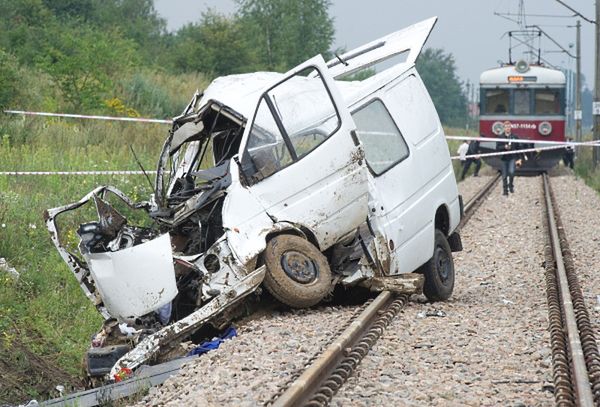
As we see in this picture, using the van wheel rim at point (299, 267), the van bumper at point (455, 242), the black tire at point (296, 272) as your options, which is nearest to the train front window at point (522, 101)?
the van bumper at point (455, 242)

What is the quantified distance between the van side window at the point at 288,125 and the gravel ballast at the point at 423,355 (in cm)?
137

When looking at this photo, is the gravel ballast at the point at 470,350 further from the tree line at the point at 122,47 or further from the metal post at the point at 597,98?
the metal post at the point at 597,98

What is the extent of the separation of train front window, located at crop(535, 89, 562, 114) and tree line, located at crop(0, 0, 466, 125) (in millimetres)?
12147

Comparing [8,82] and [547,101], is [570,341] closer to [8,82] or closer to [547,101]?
[8,82]

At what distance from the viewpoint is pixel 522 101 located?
36.1 metres

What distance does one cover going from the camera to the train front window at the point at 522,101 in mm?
36022

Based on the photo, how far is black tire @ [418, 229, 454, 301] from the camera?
1159cm

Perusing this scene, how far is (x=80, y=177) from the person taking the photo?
1596 cm

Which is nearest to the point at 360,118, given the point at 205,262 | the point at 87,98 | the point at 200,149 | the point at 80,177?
the point at 200,149

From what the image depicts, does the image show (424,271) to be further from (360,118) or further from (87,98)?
(87,98)

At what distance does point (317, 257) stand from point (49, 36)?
25.7 m

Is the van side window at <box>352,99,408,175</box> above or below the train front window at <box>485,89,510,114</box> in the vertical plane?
above

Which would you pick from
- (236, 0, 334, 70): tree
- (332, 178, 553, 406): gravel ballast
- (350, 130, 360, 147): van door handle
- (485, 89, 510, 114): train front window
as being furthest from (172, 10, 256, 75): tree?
(350, 130, 360, 147): van door handle

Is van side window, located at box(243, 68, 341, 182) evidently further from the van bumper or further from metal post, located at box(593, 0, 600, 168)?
metal post, located at box(593, 0, 600, 168)
